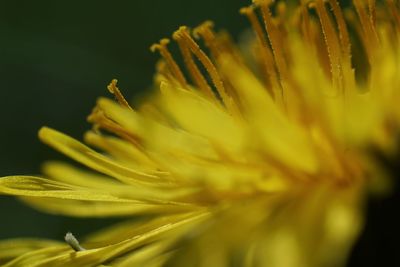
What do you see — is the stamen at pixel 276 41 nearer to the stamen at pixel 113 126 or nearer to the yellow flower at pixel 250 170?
the yellow flower at pixel 250 170

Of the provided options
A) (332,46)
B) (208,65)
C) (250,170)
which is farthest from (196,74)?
(250,170)

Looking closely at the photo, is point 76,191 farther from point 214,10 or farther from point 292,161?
point 214,10

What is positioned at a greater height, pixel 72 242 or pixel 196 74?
pixel 196 74

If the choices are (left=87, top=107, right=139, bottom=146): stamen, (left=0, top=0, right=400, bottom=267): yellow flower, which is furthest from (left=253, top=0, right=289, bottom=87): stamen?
(left=87, top=107, right=139, bottom=146): stamen

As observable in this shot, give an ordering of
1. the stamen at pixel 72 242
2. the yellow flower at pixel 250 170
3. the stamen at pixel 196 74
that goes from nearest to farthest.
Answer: the yellow flower at pixel 250 170, the stamen at pixel 72 242, the stamen at pixel 196 74

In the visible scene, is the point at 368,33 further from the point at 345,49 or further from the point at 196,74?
the point at 196,74

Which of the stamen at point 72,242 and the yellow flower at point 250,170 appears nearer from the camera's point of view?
the yellow flower at point 250,170

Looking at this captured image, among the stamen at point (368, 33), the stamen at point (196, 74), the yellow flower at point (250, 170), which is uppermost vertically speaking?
the stamen at point (196, 74)

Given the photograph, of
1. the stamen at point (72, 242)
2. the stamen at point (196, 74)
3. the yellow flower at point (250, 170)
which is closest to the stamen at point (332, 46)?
the yellow flower at point (250, 170)

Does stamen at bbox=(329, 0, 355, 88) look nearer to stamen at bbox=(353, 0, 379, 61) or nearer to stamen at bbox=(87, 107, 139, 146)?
stamen at bbox=(353, 0, 379, 61)
